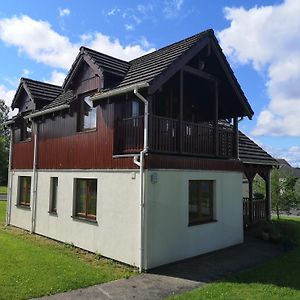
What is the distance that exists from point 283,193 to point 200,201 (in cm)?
1467

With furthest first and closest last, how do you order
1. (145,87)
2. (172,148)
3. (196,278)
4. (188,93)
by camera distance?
(188,93) < (172,148) < (145,87) < (196,278)

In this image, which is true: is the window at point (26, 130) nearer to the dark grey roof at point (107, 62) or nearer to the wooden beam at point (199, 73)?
the dark grey roof at point (107, 62)

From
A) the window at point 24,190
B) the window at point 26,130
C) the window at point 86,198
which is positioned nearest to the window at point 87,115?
the window at point 86,198

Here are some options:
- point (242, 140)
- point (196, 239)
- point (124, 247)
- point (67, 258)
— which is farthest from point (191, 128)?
point (242, 140)

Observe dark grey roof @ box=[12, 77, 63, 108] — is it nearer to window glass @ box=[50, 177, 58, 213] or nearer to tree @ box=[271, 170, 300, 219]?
window glass @ box=[50, 177, 58, 213]

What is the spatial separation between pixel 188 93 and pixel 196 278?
7629 millimetres

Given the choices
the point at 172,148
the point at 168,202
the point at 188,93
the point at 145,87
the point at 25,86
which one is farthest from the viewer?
the point at 25,86

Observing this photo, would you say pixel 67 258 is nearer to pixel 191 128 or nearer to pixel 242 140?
pixel 191 128

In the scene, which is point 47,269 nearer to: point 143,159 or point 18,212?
point 143,159

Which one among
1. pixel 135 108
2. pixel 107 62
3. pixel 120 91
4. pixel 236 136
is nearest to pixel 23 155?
pixel 107 62

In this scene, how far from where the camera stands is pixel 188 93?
14555 mm

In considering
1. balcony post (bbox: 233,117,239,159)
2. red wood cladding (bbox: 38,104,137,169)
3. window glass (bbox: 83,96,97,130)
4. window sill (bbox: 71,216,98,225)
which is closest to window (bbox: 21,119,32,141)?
red wood cladding (bbox: 38,104,137,169)

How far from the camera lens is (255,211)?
716 inches

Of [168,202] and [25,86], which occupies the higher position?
[25,86]
